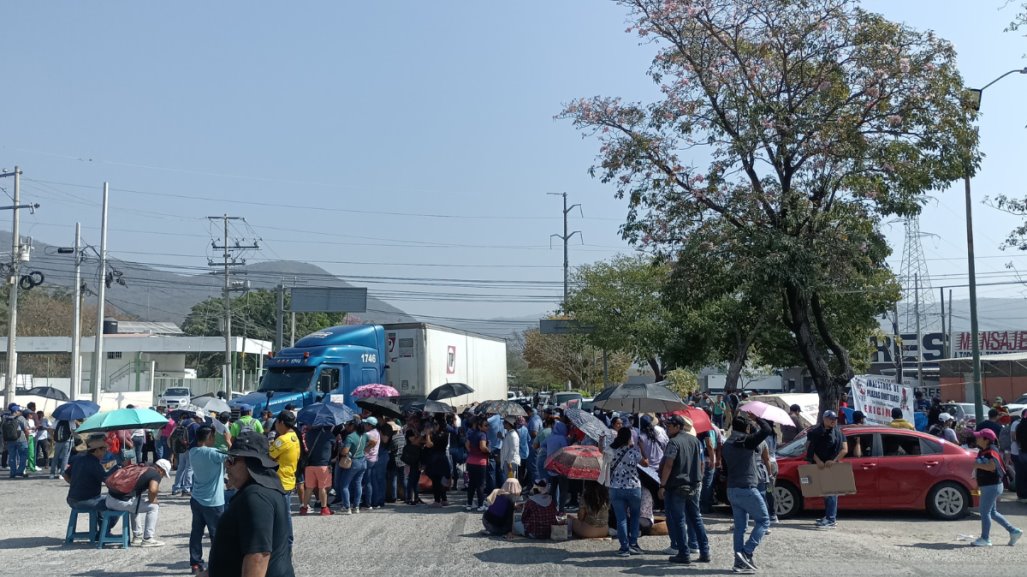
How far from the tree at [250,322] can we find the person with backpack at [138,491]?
2885 inches

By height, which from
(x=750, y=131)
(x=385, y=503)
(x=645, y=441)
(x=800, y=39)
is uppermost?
(x=800, y=39)

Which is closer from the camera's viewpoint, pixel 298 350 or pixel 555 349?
pixel 298 350

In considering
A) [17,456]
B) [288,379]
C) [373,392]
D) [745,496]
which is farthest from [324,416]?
[288,379]

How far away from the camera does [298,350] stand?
87.9 ft

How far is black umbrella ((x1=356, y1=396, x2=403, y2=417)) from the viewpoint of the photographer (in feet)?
66.2

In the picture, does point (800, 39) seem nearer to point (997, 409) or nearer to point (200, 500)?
point (997, 409)

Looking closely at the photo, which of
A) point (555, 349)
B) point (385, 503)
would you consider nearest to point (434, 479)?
point (385, 503)

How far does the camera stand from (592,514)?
12641 mm

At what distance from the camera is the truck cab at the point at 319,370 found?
25.5m

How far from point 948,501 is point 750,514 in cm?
581

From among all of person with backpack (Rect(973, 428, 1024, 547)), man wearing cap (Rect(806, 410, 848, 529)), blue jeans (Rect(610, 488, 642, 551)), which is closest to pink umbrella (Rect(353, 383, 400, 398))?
man wearing cap (Rect(806, 410, 848, 529))

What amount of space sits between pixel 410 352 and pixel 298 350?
345 cm

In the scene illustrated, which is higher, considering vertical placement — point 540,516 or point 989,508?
point 989,508

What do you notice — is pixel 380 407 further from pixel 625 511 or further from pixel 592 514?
pixel 625 511
